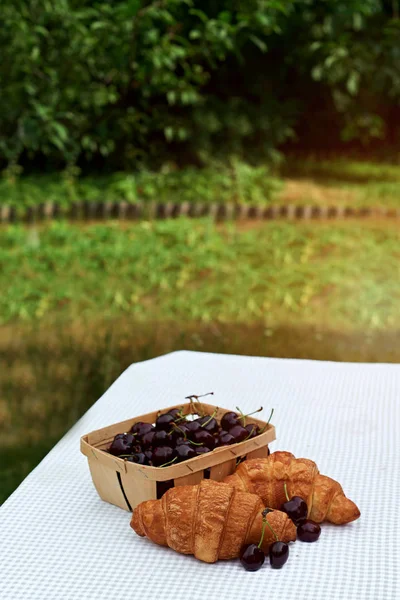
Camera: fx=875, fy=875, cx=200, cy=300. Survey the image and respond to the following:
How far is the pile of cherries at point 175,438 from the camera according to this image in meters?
1.64

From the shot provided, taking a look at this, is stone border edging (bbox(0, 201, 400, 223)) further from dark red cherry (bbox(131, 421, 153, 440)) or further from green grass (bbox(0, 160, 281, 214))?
dark red cherry (bbox(131, 421, 153, 440))

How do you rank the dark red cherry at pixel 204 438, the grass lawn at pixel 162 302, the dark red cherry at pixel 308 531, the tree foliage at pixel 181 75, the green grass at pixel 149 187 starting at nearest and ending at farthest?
the dark red cherry at pixel 308 531
the dark red cherry at pixel 204 438
the grass lawn at pixel 162 302
the tree foliage at pixel 181 75
the green grass at pixel 149 187

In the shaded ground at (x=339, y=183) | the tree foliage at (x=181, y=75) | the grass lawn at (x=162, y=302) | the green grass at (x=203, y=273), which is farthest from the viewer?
the shaded ground at (x=339, y=183)

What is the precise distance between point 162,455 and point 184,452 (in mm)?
41

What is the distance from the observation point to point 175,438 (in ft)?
5.53

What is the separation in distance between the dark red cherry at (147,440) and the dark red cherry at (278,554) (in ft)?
1.07

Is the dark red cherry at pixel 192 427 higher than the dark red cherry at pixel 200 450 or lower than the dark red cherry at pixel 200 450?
higher

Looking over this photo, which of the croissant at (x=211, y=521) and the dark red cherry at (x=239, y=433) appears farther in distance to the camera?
the dark red cherry at (x=239, y=433)

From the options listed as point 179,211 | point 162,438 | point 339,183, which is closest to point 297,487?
point 162,438

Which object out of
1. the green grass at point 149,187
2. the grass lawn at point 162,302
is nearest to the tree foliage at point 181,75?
the green grass at point 149,187

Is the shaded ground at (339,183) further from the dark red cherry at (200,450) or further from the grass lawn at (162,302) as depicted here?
the dark red cherry at (200,450)

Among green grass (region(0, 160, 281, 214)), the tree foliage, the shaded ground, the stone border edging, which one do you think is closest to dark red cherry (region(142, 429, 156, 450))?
the tree foliage

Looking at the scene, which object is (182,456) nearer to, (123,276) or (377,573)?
(377,573)

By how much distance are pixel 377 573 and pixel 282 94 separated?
9680 mm
